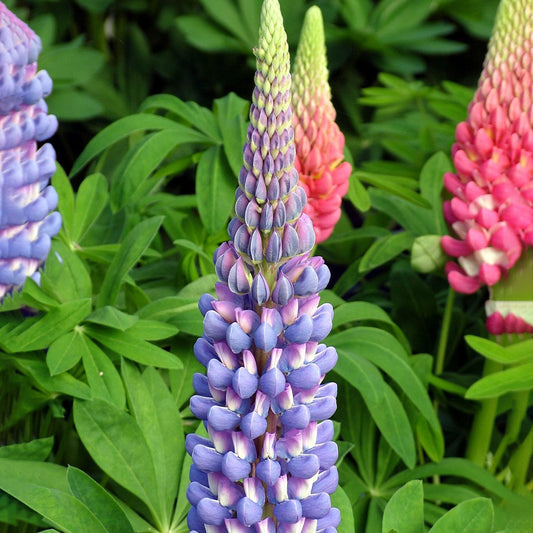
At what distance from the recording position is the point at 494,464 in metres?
1.04

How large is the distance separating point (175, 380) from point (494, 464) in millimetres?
413

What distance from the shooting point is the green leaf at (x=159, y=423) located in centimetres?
80

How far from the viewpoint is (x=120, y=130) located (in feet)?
3.52

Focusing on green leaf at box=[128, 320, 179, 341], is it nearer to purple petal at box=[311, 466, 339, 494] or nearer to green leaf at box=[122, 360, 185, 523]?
green leaf at box=[122, 360, 185, 523]

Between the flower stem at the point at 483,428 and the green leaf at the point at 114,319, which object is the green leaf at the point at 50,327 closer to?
the green leaf at the point at 114,319

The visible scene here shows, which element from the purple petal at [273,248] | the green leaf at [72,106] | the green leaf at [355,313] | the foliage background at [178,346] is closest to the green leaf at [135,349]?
the foliage background at [178,346]

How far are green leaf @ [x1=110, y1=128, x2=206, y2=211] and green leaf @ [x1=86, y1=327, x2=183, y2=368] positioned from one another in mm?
191

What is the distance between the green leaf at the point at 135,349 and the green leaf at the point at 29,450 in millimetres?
109

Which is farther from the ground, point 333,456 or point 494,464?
point 333,456

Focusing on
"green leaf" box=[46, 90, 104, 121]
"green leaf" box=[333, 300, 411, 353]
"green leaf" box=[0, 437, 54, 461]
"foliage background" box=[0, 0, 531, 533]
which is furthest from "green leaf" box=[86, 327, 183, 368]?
"green leaf" box=[46, 90, 104, 121]

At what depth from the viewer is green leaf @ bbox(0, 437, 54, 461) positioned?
2.65ft

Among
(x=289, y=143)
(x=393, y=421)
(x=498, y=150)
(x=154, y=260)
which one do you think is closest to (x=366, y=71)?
(x=154, y=260)

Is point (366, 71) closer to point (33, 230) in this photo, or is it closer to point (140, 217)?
point (140, 217)

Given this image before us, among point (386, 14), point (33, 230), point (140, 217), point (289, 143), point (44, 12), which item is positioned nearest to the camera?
point (289, 143)
